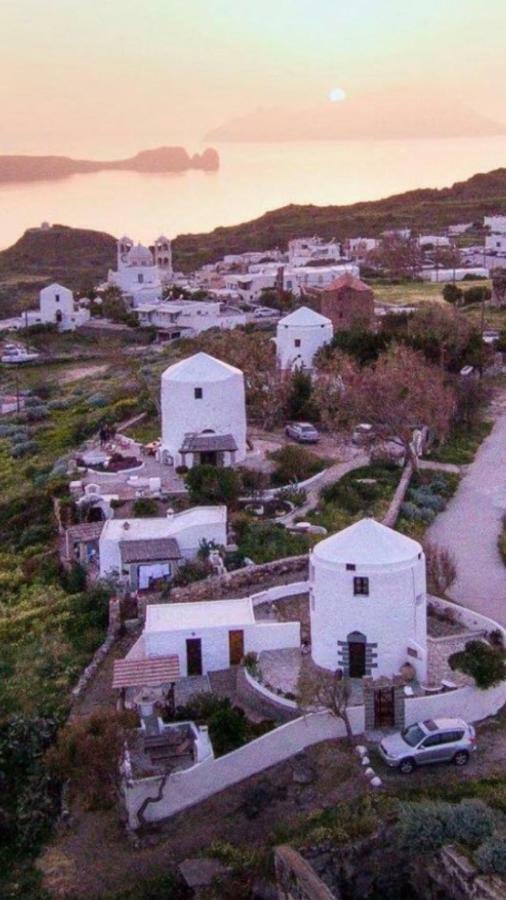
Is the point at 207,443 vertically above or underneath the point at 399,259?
underneath

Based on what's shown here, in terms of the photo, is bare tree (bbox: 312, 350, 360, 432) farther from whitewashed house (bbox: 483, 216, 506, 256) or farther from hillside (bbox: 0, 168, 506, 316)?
hillside (bbox: 0, 168, 506, 316)

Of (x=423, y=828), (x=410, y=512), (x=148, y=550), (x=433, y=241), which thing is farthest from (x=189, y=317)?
(x=423, y=828)

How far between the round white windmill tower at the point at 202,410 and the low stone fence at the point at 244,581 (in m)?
7.42

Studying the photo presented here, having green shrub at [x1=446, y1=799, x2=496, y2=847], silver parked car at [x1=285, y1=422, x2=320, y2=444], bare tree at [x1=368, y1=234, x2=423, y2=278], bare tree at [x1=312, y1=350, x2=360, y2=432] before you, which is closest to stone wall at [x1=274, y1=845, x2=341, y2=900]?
green shrub at [x1=446, y1=799, x2=496, y2=847]

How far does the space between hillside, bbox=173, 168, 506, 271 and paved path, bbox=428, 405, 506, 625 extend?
6726cm

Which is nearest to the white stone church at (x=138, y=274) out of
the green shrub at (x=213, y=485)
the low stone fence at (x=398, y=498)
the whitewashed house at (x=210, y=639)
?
the low stone fence at (x=398, y=498)

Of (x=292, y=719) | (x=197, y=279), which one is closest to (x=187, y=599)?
(x=292, y=719)

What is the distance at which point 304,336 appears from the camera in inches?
1500

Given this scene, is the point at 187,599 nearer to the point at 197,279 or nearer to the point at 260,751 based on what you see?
the point at 260,751

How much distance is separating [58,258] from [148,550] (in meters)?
90.1

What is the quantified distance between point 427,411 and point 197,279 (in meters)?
50.3

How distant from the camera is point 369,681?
50.9 ft

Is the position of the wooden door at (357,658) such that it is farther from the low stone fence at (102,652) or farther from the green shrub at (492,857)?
the green shrub at (492,857)

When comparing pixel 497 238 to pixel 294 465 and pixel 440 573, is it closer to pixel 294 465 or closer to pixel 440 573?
pixel 294 465
